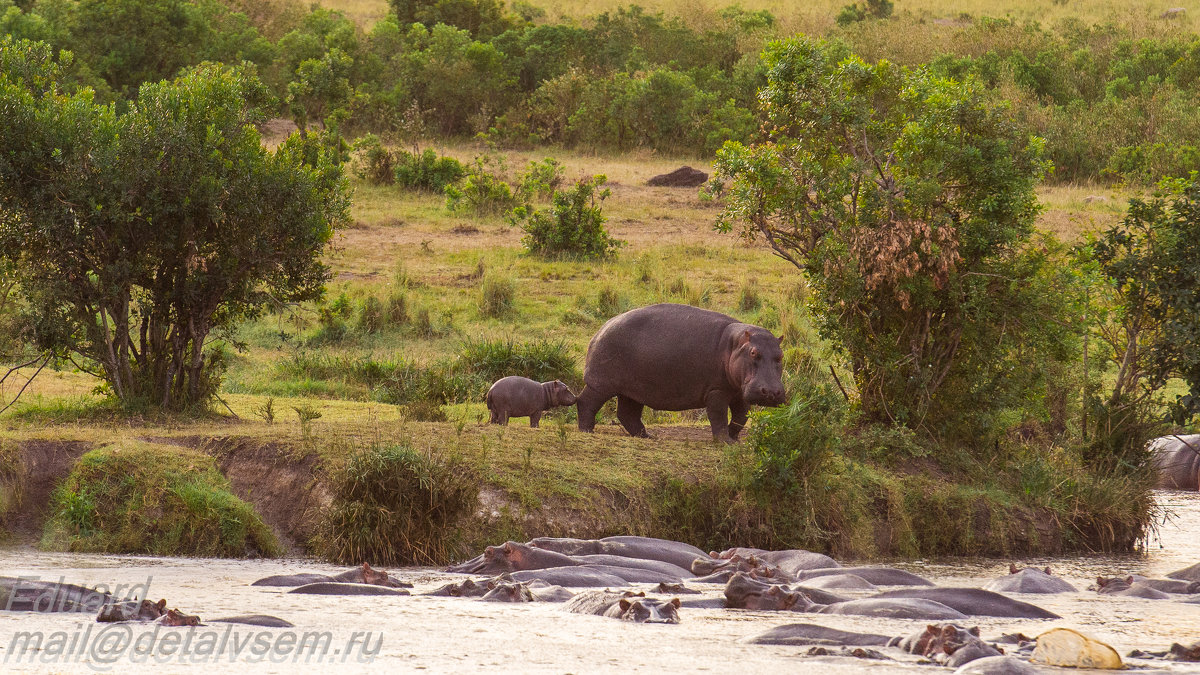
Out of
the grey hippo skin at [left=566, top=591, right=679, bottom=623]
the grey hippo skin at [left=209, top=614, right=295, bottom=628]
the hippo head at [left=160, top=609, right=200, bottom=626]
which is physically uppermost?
the hippo head at [left=160, top=609, right=200, bottom=626]

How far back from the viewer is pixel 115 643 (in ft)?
25.1

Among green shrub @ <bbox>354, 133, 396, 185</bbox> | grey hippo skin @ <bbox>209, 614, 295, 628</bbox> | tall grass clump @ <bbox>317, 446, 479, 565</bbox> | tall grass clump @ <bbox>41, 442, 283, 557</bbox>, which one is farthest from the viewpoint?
green shrub @ <bbox>354, 133, 396, 185</bbox>

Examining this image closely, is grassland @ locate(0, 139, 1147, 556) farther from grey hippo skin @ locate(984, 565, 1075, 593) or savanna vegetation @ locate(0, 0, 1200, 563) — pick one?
grey hippo skin @ locate(984, 565, 1075, 593)

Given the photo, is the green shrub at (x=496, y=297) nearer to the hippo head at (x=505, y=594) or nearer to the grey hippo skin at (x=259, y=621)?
the hippo head at (x=505, y=594)

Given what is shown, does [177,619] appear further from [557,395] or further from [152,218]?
[557,395]

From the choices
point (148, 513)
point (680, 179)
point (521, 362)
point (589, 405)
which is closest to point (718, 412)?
point (589, 405)

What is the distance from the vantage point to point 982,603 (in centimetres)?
927

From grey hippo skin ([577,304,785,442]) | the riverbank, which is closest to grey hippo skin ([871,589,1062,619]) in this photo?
the riverbank

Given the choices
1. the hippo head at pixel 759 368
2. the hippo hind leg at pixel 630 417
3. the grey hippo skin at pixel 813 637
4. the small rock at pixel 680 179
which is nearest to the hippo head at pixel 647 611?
the grey hippo skin at pixel 813 637

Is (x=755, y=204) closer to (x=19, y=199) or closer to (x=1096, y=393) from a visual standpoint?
(x=1096, y=393)

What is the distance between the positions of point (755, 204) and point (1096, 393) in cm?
381

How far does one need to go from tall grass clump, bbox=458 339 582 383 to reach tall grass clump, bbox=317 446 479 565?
5.98m

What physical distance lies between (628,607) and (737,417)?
5106 mm

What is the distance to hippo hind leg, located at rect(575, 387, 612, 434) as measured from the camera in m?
13.7
